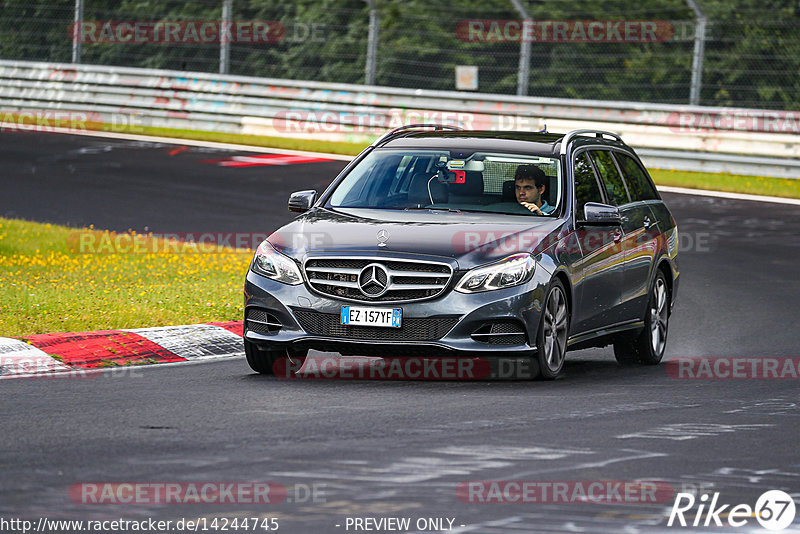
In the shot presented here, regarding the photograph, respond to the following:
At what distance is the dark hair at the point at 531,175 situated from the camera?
10797 mm

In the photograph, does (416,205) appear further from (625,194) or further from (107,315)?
(107,315)

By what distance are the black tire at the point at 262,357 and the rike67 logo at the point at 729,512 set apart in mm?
4127

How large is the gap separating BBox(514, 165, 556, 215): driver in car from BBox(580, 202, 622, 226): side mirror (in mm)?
245

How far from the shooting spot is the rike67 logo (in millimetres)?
6168

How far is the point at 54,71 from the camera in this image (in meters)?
30.7

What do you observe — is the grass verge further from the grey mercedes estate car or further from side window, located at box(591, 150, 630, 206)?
side window, located at box(591, 150, 630, 206)

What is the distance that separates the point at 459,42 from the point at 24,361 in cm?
2170

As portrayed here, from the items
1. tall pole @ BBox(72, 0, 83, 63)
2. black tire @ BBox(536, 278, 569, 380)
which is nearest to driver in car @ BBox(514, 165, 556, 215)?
black tire @ BBox(536, 278, 569, 380)

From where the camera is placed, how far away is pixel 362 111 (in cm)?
2752
